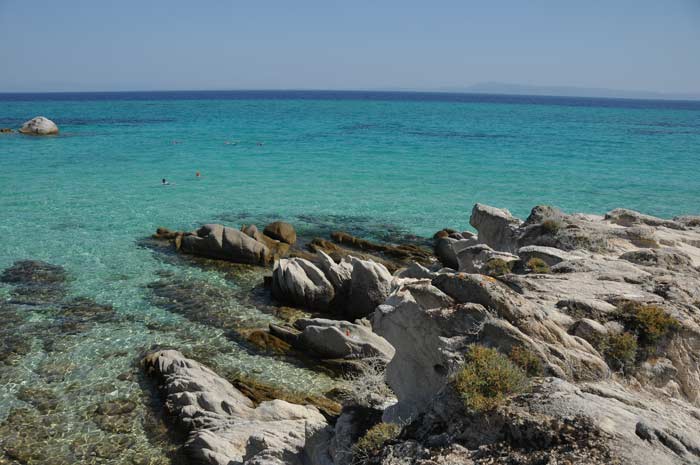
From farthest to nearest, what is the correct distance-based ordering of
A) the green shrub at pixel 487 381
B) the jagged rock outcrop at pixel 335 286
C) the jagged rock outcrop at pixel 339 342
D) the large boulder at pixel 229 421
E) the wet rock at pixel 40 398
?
1. the jagged rock outcrop at pixel 335 286
2. the jagged rock outcrop at pixel 339 342
3. the wet rock at pixel 40 398
4. the large boulder at pixel 229 421
5. the green shrub at pixel 487 381

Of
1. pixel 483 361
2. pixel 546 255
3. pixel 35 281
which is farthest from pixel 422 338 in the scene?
pixel 35 281

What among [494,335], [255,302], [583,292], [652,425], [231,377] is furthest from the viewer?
[255,302]

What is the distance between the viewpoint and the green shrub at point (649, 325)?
40.0 ft

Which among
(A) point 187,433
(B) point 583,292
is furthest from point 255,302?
(B) point 583,292

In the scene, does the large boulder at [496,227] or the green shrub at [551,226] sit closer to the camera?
the green shrub at [551,226]

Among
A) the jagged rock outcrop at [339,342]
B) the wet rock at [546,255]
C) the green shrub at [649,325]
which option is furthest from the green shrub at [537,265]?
the jagged rock outcrop at [339,342]

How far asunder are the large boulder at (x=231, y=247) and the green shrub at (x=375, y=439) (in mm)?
20411

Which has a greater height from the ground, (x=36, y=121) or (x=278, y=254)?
(x=36, y=121)

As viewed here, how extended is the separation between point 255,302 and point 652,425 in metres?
19.7

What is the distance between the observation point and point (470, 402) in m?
9.35

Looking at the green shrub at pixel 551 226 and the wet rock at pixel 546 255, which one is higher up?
the green shrub at pixel 551 226

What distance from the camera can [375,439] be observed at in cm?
1069

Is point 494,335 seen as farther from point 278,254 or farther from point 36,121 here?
point 36,121

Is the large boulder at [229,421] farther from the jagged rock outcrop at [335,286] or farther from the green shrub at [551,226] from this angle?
the green shrub at [551,226]
